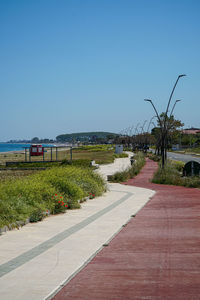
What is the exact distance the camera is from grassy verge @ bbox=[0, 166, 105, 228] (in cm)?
1189

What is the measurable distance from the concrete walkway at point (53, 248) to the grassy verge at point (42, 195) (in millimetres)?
401

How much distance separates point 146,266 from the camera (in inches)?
298

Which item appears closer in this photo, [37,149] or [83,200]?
[83,200]

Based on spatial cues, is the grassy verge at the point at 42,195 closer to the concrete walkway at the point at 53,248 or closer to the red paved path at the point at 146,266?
the concrete walkway at the point at 53,248

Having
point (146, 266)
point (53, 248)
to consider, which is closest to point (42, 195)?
point (53, 248)

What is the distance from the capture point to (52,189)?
15.0 metres

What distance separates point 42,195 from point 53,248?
5630 mm

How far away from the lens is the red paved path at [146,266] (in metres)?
6.14

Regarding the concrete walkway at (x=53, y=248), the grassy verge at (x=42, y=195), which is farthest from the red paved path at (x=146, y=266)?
the grassy verge at (x=42, y=195)

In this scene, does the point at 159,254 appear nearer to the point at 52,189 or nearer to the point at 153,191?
the point at 52,189

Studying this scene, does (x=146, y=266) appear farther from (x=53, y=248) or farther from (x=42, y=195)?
(x=42, y=195)

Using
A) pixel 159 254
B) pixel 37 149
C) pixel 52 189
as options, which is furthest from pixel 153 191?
pixel 37 149

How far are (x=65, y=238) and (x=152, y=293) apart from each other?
4.30 metres

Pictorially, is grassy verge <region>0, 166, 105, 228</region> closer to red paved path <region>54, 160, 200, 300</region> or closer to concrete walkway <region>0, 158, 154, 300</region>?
concrete walkway <region>0, 158, 154, 300</region>
